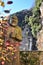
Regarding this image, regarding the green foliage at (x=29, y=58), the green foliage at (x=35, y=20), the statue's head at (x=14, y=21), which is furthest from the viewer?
the green foliage at (x=35, y=20)

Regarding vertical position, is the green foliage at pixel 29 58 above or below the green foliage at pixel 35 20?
below

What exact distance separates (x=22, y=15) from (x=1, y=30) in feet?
37.8

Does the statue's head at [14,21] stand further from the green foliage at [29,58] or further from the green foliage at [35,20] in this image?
the green foliage at [35,20]

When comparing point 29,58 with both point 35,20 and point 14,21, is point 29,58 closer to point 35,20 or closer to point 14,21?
point 14,21

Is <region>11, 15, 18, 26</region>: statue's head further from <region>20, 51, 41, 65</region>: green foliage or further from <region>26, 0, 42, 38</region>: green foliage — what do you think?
<region>26, 0, 42, 38</region>: green foliage

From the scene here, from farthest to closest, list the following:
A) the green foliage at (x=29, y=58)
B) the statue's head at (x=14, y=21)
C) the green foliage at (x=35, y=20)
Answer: the green foliage at (x=35, y=20) → the green foliage at (x=29, y=58) → the statue's head at (x=14, y=21)

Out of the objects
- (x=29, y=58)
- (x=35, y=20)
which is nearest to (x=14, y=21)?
(x=29, y=58)

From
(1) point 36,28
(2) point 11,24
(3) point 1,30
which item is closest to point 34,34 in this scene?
(1) point 36,28

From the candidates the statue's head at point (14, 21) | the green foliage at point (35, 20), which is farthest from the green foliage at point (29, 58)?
the green foliage at point (35, 20)

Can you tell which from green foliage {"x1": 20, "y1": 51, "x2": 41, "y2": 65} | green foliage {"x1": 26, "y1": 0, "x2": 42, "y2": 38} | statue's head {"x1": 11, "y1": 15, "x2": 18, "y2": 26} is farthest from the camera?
green foliage {"x1": 26, "y1": 0, "x2": 42, "y2": 38}

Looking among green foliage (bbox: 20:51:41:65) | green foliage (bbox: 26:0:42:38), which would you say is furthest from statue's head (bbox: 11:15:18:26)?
green foliage (bbox: 26:0:42:38)

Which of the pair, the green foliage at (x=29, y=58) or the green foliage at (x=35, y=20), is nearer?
the green foliage at (x=29, y=58)

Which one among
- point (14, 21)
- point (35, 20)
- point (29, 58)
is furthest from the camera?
point (35, 20)

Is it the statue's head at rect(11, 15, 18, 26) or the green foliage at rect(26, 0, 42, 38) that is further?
the green foliage at rect(26, 0, 42, 38)
